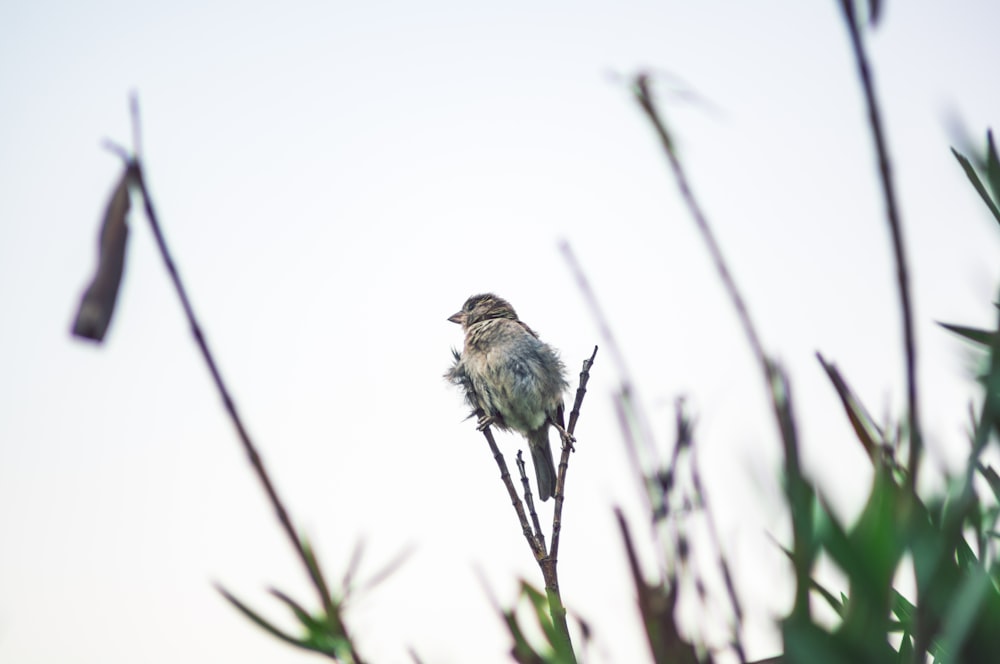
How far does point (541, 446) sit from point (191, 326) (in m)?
5.24

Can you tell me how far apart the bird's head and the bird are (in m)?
0.43

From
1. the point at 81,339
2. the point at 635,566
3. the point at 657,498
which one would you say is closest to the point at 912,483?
the point at 635,566

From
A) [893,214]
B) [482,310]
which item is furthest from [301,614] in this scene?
[482,310]

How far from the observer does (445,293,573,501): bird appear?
5520mm

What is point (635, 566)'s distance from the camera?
0.58m

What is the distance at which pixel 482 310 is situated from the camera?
21.4 feet

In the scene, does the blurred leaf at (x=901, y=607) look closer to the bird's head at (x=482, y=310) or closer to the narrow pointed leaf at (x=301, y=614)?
the narrow pointed leaf at (x=301, y=614)

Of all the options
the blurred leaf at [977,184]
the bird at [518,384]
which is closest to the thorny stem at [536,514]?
the blurred leaf at [977,184]

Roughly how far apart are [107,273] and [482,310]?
5.94 meters

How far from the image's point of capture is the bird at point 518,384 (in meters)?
5.52

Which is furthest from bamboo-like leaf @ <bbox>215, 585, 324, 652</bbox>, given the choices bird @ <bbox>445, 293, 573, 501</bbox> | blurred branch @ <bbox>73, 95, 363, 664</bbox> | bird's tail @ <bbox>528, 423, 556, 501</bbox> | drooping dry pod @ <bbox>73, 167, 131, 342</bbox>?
bird's tail @ <bbox>528, 423, 556, 501</bbox>

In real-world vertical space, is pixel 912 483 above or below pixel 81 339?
below

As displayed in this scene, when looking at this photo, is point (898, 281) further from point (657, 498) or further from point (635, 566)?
point (657, 498)

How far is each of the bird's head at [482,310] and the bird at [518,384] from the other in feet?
1.42
